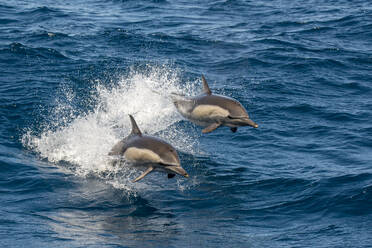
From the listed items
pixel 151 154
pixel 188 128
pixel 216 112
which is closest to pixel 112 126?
pixel 188 128

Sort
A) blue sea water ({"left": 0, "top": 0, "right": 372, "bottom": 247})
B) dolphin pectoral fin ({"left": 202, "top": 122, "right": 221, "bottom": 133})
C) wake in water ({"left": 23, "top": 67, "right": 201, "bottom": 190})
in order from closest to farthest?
blue sea water ({"left": 0, "top": 0, "right": 372, "bottom": 247}), dolphin pectoral fin ({"left": 202, "top": 122, "right": 221, "bottom": 133}), wake in water ({"left": 23, "top": 67, "right": 201, "bottom": 190})

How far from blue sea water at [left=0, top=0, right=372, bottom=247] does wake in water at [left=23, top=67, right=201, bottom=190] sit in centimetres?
5

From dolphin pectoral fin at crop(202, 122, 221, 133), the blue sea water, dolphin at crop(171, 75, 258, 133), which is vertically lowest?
the blue sea water

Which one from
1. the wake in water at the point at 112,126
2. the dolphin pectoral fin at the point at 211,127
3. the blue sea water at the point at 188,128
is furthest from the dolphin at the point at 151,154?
the dolphin pectoral fin at the point at 211,127

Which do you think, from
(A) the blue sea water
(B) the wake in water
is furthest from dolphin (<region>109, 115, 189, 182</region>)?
(A) the blue sea water

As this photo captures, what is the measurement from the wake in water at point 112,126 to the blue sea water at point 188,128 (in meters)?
0.05

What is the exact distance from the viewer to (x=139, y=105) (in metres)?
15.4

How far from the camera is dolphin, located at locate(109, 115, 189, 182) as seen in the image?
897 cm

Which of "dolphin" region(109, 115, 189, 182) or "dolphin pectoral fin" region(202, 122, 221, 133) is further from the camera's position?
"dolphin pectoral fin" region(202, 122, 221, 133)

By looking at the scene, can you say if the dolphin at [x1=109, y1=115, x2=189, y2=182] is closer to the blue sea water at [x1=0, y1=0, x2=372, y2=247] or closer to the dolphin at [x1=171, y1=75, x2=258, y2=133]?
the blue sea water at [x1=0, y1=0, x2=372, y2=247]

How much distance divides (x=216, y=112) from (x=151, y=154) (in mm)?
1782

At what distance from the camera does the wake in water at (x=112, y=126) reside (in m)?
11.6

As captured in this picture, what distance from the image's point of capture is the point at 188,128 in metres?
14.4

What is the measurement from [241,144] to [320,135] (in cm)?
201
